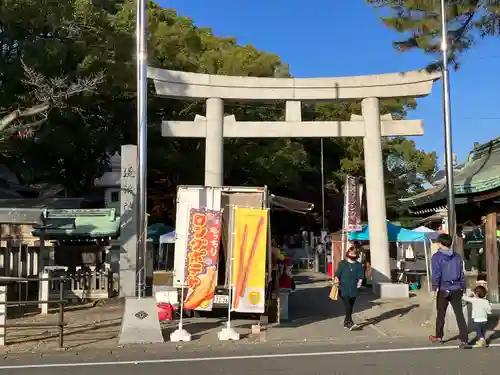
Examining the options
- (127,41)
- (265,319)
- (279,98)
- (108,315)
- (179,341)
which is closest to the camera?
(179,341)

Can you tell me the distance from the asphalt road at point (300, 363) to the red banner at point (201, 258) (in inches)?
65.8

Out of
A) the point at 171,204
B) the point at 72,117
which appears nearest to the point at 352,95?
the point at 72,117

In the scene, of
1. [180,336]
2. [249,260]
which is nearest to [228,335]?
[180,336]

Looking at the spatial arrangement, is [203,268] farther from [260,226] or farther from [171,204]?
[171,204]

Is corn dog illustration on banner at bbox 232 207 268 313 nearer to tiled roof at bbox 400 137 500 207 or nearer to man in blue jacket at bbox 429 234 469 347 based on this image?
man in blue jacket at bbox 429 234 469 347

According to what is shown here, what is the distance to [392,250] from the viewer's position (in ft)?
103

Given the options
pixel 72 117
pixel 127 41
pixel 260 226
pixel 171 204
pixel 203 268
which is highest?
pixel 127 41

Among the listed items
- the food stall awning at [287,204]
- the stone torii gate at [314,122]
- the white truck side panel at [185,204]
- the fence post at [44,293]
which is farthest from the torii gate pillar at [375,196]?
the fence post at [44,293]

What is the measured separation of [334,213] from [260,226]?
35889 millimetres

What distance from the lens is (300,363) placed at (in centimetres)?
834

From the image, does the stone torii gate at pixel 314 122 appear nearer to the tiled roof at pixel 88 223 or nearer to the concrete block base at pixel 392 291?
the concrete block base at pixel 392 291

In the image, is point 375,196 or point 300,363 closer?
point 300,363

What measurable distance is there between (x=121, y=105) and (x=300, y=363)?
64.2ft

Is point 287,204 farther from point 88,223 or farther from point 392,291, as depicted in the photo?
point 88,223
